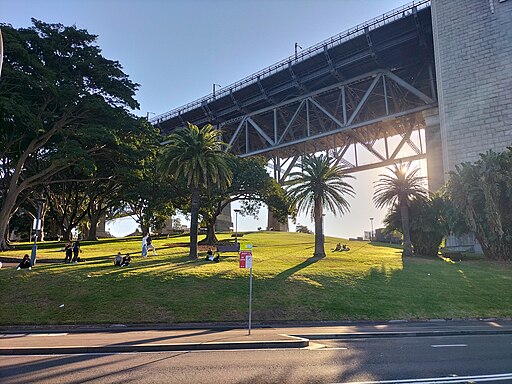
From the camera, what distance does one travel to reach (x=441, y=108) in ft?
148

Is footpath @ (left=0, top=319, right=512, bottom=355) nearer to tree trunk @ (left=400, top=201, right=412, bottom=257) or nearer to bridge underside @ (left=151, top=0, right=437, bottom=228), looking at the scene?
tree trunk @ (left=400, top=201, right=412, bottom=257)

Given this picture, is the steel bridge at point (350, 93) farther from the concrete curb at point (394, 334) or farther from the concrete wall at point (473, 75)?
the concrete curb at point (394, 334)

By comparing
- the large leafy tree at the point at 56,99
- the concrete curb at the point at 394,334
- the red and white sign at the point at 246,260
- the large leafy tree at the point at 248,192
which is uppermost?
the large leafy tree at the point at 56,99

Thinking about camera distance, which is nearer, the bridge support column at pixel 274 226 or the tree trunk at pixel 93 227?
the tree trunk at pixel 93 227

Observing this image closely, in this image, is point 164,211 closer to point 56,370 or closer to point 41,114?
point 41,114

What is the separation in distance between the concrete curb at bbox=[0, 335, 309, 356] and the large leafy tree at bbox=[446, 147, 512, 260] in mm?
27916

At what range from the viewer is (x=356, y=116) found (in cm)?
6394

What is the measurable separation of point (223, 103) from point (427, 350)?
69218 mm

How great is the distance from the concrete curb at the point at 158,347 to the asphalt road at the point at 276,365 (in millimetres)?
462

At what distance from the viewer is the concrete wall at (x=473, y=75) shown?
40594 millimetres

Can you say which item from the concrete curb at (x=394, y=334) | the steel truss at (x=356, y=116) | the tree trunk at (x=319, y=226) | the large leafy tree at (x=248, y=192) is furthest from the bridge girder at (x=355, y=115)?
the concrete curb at (x=394, y=334)

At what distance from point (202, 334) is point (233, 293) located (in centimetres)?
660

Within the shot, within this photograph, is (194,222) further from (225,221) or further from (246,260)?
(225,221)

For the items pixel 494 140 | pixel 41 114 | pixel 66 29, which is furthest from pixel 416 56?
pixel 41 114
